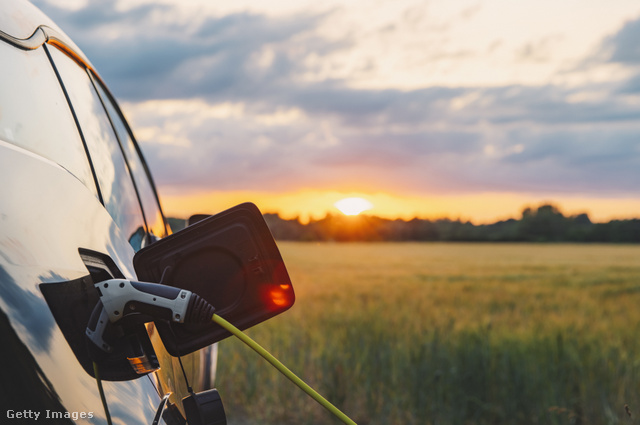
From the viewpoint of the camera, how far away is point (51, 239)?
110 centimetres

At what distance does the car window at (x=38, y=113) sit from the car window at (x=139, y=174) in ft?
2.46

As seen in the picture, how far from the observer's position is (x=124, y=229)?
1737 millimetres

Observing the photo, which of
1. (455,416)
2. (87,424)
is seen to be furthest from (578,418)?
(87,424)

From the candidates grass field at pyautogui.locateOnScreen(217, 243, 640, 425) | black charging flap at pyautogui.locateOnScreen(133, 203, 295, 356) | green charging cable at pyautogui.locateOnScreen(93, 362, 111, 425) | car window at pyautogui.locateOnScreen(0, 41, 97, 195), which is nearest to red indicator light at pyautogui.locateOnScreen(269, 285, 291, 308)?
black charging flap at pyautogui.locateOnScreen(133, 203, 295, 356)

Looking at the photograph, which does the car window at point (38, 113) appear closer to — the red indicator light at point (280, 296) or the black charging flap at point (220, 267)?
the black charging flap at point (220, 267)

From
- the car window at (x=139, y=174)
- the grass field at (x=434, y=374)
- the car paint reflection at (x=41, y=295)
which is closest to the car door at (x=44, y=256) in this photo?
the car paint reflection at (x=41, y=295)

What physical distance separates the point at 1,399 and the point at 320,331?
608 cm

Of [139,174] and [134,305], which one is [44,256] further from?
[139,174]

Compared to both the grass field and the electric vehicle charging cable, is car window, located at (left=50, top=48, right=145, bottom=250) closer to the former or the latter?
the electric vehicle charging cable

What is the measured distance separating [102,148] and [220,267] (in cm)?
80

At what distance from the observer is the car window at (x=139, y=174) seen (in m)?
2.50

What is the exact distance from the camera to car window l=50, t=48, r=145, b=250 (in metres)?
1.66

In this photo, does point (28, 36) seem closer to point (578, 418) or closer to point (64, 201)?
point (64, 201)

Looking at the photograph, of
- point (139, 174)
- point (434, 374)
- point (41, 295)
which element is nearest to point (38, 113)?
point (41, 295)
